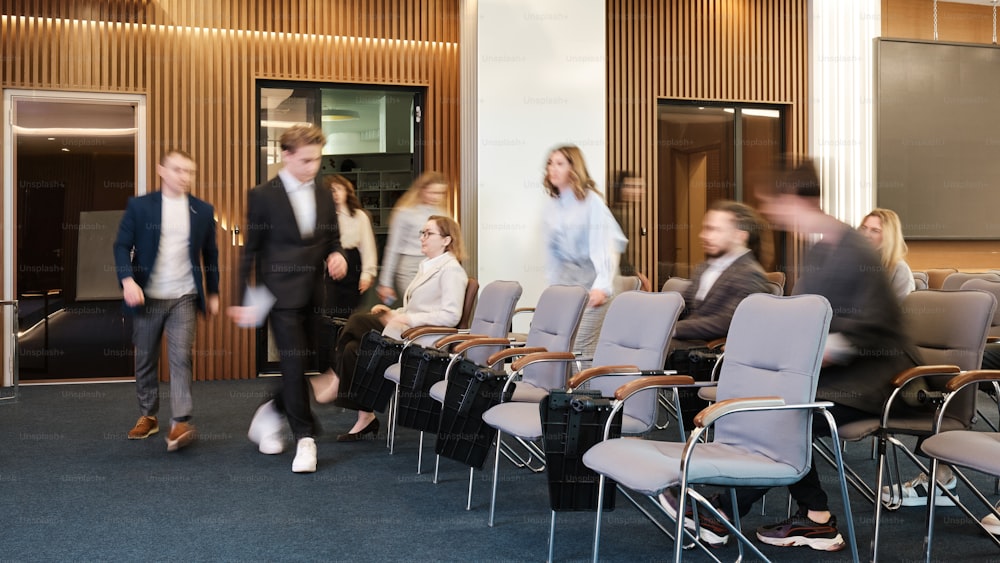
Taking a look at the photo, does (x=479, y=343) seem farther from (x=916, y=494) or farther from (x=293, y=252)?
(x=916, y=494)

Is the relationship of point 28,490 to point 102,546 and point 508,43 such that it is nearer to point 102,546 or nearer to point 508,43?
point 102,546

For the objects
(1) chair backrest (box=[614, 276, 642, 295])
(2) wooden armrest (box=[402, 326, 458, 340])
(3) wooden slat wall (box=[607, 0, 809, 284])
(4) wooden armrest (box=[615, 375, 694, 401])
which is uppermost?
(3) wooden slat wall (box=[607, 0, 809, 284])

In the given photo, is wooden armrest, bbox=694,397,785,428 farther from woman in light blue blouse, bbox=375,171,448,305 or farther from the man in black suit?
woman in light blue blouse, bbox=375,171,448,305

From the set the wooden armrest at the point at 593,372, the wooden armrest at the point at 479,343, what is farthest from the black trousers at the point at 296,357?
the wooden armrest at the point at 593,372

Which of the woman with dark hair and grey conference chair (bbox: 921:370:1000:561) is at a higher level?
the woman with dark hair

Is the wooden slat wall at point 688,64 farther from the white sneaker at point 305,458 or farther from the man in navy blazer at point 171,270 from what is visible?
the white sneaker at point 305,458

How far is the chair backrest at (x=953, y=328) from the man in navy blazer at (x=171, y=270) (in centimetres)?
396

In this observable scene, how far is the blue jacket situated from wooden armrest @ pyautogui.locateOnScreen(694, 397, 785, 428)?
373 cm

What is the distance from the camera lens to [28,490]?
14.7 feet

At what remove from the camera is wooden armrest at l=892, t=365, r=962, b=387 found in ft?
11.4

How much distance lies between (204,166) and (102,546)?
5604 mm

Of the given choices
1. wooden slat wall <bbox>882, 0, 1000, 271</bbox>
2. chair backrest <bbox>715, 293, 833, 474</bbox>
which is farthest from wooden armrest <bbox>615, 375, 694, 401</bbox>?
wooden slat wall <bbox>882, 0, 1000, 271</bbox>

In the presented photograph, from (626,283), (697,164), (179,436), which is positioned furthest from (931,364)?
(697,164)

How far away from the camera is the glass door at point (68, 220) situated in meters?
8.34
